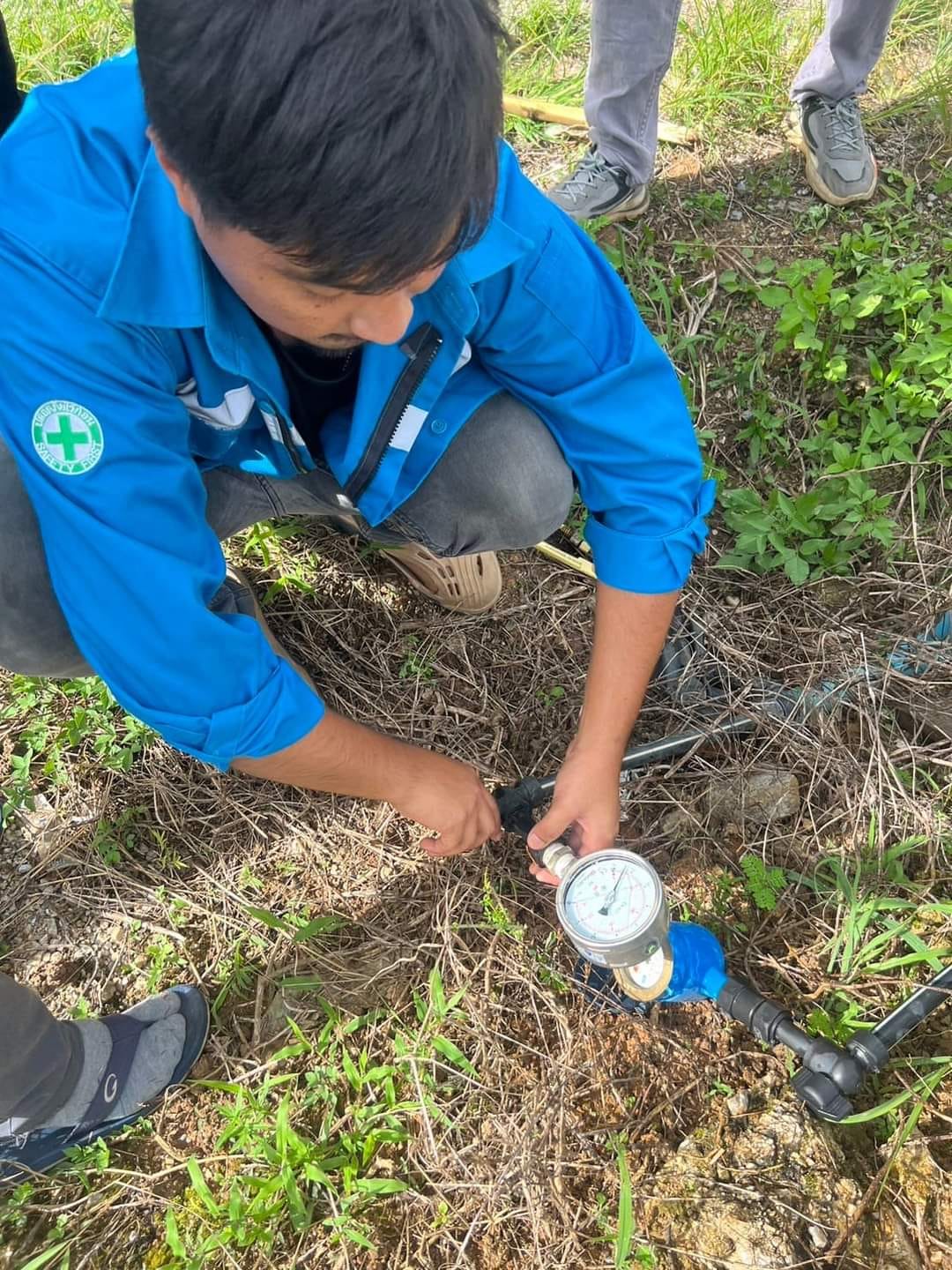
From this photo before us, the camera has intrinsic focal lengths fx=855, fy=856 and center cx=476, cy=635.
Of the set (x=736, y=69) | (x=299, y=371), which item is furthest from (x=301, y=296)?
(x=736, y=69)

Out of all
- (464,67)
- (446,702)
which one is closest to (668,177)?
(446,702)

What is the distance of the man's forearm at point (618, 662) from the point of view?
1781mm

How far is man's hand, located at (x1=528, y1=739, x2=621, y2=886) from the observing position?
1785 millimetres

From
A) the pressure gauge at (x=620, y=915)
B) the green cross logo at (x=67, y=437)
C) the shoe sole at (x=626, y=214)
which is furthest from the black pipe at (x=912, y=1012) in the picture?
the shoe sole at (x=626, y=214)

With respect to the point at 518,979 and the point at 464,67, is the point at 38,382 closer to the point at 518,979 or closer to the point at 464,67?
the point at 464,67

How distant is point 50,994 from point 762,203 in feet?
11.2

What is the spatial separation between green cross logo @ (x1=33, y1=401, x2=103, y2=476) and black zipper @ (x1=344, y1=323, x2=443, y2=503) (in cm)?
53

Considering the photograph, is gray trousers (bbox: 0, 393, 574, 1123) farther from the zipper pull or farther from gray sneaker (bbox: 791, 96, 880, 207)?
gray sneaker (bbox: 791, 96, 880, 207)

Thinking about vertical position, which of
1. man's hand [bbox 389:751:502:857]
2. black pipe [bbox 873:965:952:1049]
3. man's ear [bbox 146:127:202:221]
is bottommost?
black pipe [bbox 873:965:952:1049]

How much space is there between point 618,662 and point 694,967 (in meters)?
0.66

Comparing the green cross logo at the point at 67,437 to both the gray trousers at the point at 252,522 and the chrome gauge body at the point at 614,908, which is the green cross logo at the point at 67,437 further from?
the chrome gauge body at the point at 614,908

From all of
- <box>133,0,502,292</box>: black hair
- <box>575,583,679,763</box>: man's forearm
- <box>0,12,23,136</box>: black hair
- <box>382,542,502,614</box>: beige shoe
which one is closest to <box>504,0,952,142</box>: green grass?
<box>0,12,23,136</box>: black hair

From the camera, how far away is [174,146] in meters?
1.01

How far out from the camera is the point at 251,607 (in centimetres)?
227
